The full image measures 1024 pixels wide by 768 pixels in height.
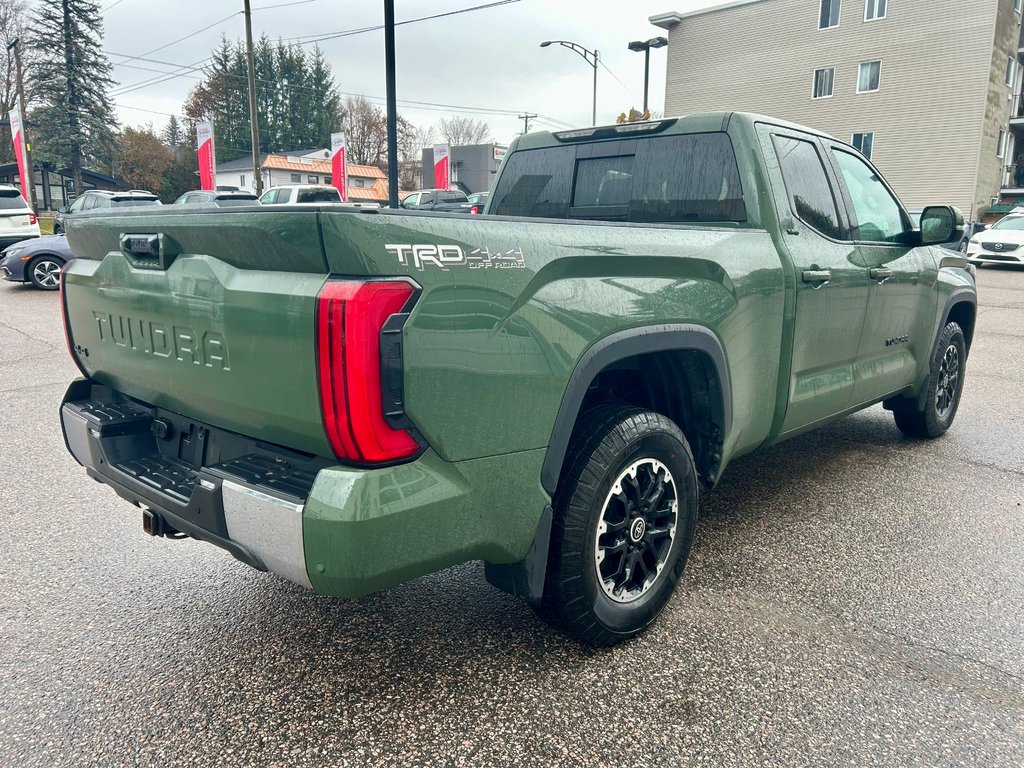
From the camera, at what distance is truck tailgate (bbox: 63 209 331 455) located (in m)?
1.89

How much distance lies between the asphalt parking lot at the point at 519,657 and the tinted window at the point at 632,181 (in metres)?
1.57

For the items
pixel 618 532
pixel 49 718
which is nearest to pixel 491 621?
pixel 618 532

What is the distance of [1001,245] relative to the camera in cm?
1994

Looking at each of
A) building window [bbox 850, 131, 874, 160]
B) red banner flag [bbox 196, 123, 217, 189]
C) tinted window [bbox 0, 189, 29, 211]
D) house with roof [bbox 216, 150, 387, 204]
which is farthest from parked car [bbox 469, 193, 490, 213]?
house with roof [bbox 216, 150, 387, 204]

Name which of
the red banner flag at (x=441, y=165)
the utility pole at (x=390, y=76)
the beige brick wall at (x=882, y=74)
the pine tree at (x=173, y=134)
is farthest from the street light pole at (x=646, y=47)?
the pine tree at (x=173, y=134)

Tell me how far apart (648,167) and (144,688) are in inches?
115

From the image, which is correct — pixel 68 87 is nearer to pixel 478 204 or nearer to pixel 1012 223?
pixel 478 204

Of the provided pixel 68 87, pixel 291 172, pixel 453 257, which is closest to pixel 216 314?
pixel 453 257

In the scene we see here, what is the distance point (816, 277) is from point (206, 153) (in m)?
30.0

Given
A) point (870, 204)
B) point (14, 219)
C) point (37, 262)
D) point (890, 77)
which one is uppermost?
point (890, 77)

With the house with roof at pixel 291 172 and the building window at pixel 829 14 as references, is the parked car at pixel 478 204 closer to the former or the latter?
the building window at pixel 829 14

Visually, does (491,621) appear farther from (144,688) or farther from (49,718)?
(49,718)

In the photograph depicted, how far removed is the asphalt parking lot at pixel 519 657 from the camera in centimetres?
218

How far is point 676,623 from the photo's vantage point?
285 cm
